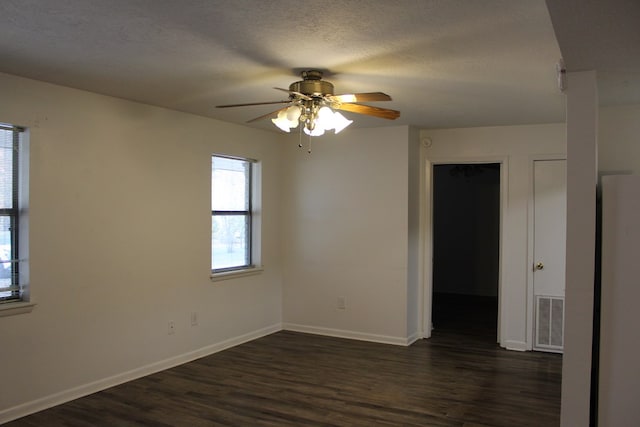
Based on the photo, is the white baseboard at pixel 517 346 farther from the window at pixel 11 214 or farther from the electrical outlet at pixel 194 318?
the window at pixel 11 214

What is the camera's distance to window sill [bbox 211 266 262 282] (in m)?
5.21

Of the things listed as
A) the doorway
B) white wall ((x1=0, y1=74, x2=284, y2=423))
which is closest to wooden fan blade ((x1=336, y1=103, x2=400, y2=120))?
white wall ((x1=0, y1=74, x2=284, y2=423))

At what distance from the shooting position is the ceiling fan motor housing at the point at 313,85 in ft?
11.2

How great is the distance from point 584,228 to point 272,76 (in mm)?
2176

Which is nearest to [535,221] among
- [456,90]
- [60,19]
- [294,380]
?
[456,90]

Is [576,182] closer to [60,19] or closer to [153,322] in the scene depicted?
[60,19]

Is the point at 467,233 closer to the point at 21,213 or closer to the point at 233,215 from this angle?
the point at 233,215

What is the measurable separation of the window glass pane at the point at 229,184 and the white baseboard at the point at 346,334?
1.54 m

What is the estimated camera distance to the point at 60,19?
2.51 metres

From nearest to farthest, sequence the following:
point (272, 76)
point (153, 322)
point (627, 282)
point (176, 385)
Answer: point (627, 282)
point (272, 76)
point (176, 385)
point (153, 322)

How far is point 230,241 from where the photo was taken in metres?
5.59

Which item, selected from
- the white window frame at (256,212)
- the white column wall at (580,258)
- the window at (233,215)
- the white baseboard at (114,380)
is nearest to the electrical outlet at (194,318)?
the white baseboard at (114,380)

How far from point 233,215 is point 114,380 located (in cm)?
209

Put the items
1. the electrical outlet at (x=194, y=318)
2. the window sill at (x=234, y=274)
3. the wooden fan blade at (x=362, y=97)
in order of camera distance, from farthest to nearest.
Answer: the window sill at (x=234, y=274), the electrical outlet at (x=194, y=318), the wooden fan blade at (x=362, y=97)
